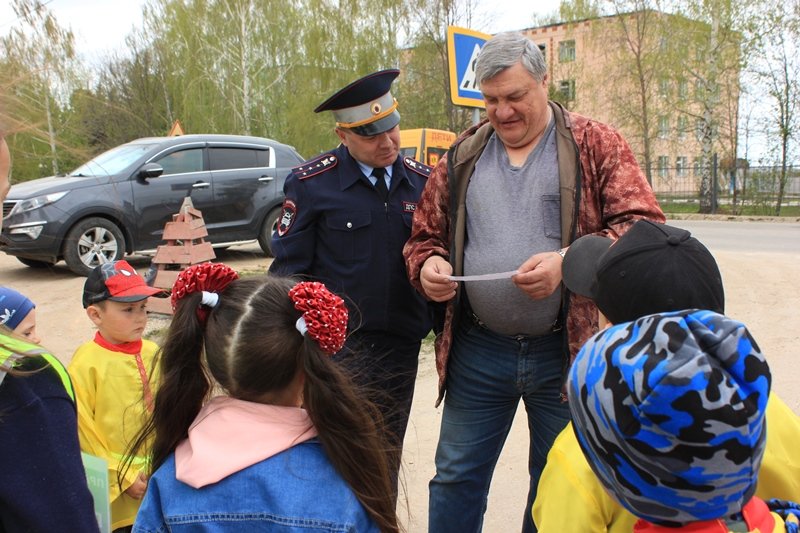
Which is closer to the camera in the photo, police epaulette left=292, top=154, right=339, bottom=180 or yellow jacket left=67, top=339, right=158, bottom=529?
yellow jacket left=67, top=339, right=158, bottom=529

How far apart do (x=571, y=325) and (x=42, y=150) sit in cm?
181

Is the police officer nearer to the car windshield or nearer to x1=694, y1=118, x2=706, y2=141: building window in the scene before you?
the car windshield

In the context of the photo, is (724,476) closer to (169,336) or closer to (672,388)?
(672,388)

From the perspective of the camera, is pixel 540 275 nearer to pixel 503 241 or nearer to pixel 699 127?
pixel 503 241

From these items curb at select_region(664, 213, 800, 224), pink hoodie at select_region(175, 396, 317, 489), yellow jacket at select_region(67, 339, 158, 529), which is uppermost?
pink hoodie at select_region(175, 396, 317, 489)

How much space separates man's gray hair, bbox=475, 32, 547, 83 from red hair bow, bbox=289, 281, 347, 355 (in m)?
1.18

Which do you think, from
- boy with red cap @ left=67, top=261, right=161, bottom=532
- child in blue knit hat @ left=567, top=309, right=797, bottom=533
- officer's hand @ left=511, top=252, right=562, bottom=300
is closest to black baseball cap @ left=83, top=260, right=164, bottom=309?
boy with red cap @ left=67, top=261, right=161, bottom=532

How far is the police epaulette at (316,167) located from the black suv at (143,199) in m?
5.36

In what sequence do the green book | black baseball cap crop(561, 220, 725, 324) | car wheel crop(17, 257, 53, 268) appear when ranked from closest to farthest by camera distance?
black baseball cap crop(561, 220, 725, 324)
the green book
car wheel crop(17, 257, 53, 268)

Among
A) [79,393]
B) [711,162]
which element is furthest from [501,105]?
[711,162]

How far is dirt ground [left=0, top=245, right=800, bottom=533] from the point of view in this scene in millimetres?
3494

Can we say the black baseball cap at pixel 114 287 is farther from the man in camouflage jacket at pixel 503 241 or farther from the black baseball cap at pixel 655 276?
the black baseball cap at pixel 655 276

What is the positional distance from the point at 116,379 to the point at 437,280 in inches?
54.8

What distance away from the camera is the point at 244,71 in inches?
1095
